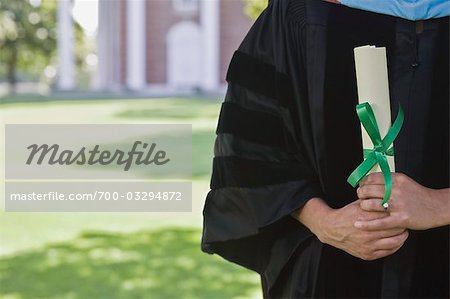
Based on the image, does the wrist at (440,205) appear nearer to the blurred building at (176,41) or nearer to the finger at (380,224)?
the finger at (380,224)

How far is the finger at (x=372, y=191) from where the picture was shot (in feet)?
5.40

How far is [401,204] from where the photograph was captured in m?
1.65

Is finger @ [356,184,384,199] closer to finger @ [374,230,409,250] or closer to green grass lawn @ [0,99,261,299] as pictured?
finger @ [374,230,409,250]

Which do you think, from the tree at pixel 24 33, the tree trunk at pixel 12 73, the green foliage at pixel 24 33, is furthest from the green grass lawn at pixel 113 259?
the tree trunk at pixel 12 73

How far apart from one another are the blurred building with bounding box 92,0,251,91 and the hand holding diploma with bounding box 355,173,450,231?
29.8 metres

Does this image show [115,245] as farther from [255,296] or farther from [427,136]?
[427,136]

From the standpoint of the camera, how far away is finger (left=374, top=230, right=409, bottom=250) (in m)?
1.67

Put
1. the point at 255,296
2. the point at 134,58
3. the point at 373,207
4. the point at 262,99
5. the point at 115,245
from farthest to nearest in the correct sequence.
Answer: the point at 134,58, the point at 115,245, the point at 255,296, the point at 262,99, the point at 373,207

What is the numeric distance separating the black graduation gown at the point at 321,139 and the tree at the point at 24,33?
132 ft

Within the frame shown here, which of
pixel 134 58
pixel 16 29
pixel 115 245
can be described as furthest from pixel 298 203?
pixel 16 29

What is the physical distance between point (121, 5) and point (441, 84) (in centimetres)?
3203

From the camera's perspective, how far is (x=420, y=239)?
1853mm

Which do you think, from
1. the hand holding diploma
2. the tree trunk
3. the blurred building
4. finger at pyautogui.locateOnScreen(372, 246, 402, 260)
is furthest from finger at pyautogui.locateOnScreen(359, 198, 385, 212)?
the tree trunk

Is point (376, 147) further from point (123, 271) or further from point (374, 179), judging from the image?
point (123, 271)
